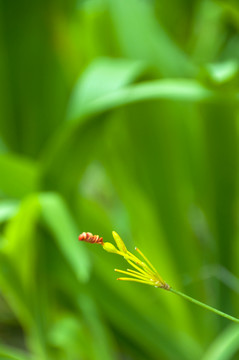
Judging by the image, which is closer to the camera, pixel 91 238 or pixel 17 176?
pixel 91 238

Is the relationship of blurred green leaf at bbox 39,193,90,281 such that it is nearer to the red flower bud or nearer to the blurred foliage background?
the blurred foliage background

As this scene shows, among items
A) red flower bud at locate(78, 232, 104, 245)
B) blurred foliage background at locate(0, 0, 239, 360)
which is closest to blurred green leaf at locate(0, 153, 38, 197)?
blurred foliage background at locate(0, 0, 239, 360)

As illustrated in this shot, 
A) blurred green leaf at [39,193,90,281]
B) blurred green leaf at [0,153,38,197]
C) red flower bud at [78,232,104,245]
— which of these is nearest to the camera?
red flower bud at [78,232,104,245]

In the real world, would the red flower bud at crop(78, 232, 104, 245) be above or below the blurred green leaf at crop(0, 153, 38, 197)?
below

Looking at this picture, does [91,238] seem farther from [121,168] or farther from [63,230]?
[121,168]

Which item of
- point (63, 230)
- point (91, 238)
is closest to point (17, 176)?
point (63, 230)

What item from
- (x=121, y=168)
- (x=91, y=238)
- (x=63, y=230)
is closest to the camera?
(x=91, y=238)

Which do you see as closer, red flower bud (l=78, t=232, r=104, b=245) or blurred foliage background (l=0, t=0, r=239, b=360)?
red flower bud (l=78, t=232, r=104, b=245)

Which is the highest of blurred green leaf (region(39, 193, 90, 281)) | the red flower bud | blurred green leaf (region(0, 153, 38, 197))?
blurred green leaf (region(0, 153, 38, 197))

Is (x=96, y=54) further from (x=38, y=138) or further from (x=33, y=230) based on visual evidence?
(x=33, y=230)
